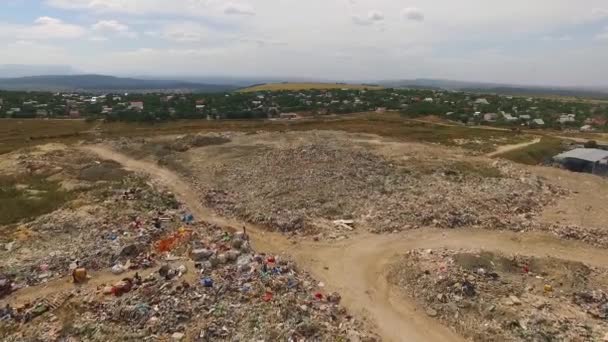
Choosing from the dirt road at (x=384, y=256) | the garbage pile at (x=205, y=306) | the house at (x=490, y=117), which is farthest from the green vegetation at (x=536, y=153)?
the garbage pile at (x=205, y=306)

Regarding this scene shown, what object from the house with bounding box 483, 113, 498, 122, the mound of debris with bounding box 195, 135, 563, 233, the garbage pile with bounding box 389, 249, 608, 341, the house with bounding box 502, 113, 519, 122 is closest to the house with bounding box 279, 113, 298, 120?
the house with bounding box 483, 113, 498, 122

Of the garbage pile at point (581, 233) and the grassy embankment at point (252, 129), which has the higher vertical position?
the grassy embankment at point (252, 129)

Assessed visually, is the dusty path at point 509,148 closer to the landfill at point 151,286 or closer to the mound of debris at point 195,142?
the mound of debris at point 195,142

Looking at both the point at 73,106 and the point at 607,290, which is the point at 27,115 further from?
the point at 607,290

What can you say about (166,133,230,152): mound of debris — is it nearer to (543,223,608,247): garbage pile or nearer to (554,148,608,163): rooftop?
(543,223,608,247): garbage pile

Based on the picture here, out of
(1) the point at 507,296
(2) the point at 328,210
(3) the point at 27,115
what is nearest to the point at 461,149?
(2) the point at 328,210

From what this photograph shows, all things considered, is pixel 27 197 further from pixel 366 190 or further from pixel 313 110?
pixel 313 110
